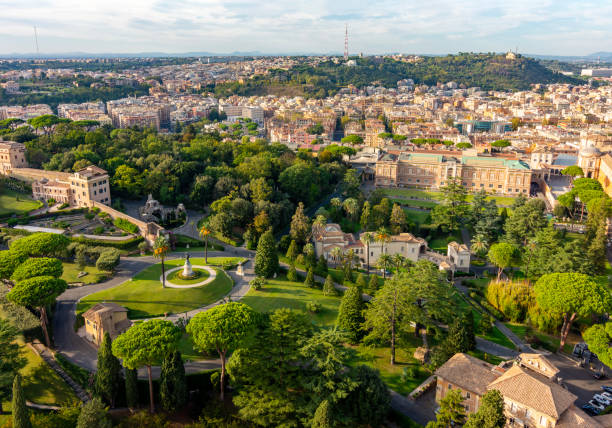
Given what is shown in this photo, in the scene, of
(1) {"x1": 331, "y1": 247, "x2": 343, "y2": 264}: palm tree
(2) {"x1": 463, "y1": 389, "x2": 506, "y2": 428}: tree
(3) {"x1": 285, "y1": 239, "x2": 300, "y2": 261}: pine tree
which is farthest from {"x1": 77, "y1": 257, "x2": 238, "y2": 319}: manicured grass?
(2) {"x1": 463, "y1": 389, "x2": 506, "y2": 428}: tree

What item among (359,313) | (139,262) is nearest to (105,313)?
(139,262)

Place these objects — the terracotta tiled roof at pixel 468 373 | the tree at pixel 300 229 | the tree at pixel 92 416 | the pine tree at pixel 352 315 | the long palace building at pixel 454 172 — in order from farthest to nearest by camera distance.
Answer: the long palace building at pixel 454 172 → the tree at pixel 300 229 → the pine tree at pixel 352 315 → the terracotta tiled roof at pixel 468 373 → the tree at pixel 92 416

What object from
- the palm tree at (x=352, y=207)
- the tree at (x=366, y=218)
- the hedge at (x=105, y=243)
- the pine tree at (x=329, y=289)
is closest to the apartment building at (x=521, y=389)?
the pine tree at (x=329, y=289)

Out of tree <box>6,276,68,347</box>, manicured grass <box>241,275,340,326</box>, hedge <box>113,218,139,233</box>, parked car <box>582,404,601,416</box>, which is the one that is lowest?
parked car <box>582,404,601,416</box>

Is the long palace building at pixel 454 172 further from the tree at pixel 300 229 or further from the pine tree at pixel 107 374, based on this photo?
the pine tree at pixel 107 374

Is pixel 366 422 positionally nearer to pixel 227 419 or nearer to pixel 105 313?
pixel 227 419

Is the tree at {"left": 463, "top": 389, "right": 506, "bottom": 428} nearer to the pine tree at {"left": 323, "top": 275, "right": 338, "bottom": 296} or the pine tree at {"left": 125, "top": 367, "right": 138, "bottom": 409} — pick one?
the pine tree at {"left": 125, "top": 367, "right": 138, "bottom": 409}

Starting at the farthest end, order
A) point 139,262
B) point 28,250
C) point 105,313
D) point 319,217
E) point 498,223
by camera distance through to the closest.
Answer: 1. point 498,223
2. point 319,217
3. point 139,262
4. point 28,250
5. point 105,313
